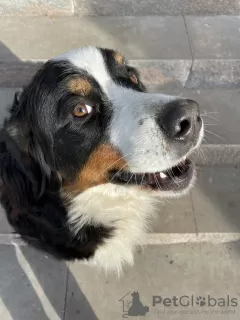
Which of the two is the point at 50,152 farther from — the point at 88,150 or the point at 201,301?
the point at 201,301

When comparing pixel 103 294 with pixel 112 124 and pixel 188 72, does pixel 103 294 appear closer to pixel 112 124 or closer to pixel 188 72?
pixel 112 124

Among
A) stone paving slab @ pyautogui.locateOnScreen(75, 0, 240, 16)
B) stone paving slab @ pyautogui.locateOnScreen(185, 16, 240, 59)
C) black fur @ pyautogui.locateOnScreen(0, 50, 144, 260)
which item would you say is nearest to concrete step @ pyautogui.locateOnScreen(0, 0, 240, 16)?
stone paving slab @ pyautogui.locateOnScreen(75, 0, 240, 16)

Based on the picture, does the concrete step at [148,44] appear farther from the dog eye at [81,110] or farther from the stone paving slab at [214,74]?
the dog eye at [81,110]

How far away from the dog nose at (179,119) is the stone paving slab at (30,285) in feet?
5.46

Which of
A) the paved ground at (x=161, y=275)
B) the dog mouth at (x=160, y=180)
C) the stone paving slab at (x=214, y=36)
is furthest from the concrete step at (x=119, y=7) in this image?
the dog mouth at (x=160, y=180)

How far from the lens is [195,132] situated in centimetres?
185

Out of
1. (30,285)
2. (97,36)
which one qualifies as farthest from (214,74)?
(30,285)

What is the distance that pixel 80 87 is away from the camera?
1964 millimetres

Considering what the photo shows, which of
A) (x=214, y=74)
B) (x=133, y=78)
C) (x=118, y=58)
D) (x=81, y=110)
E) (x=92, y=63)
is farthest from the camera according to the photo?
(x=214, y=74)

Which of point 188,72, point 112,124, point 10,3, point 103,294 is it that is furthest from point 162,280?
point 10,3

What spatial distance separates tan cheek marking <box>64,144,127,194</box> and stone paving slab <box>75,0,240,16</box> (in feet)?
8.35

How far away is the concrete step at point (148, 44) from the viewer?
361 centimetres

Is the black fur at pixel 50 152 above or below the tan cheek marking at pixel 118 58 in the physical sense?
below

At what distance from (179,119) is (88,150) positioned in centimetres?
56
